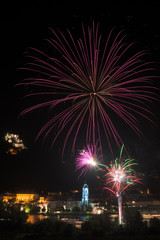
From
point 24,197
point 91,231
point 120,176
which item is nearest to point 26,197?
point 24,197

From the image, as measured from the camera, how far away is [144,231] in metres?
13.6

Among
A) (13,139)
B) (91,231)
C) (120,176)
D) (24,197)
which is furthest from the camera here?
(24,197)

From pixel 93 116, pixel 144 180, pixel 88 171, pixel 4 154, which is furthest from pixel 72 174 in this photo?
pixel 93 116

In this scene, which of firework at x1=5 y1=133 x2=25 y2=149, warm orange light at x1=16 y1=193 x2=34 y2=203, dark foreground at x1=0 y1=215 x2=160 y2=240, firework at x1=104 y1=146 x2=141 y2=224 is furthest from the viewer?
warm orange light at x1=16 y1=193 x2=34 y2=203

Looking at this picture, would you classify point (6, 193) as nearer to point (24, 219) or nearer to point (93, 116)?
point (24, 219)

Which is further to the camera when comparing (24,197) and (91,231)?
(24,197)

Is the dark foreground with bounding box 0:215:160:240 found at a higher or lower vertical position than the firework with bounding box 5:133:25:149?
lower

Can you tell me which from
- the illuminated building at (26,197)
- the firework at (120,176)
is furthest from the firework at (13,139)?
the firework at (120,176)

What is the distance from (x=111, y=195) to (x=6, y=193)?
17.8 meters

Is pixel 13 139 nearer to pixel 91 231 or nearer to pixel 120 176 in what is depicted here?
pixel 120 176

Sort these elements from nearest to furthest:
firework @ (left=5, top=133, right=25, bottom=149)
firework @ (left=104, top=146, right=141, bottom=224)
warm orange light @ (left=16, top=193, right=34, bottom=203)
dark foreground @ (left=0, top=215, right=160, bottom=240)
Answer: dark foreground @ (left=0, top=215, right=160, bottom=240), firework @ (left=104, top=146, right=141, bottom=224), firework @ (left=5, top=133, right=25, bottom=149), warm orange light @ (left=16, top=193, right=34, bottom=203)

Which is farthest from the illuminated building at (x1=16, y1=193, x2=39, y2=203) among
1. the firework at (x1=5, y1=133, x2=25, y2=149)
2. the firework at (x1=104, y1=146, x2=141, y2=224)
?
the firework at (x1=104, y1=146, x2=141, y2=224)

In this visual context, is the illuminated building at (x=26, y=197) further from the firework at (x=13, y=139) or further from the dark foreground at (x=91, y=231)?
the dark foreground at (x=91, y=231)

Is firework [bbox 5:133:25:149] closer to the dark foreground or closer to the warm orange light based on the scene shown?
the warm orange light
